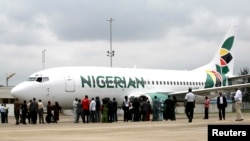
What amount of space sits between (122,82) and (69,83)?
4.82 m

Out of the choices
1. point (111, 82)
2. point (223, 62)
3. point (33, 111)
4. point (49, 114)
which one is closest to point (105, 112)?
point (49, 114)

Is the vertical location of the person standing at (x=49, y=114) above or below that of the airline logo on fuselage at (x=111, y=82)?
below

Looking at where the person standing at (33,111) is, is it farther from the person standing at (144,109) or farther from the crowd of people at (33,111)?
the person standing at (144,109)

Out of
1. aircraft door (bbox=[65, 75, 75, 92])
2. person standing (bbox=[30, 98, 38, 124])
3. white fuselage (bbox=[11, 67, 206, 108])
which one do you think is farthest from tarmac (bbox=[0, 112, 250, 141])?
aircraft door (bbox=[65, 75, 75, 92])

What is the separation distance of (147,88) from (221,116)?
1023 centimetres

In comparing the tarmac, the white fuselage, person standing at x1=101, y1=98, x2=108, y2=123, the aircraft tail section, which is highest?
the aircraft tail section

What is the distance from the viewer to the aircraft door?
107 feet

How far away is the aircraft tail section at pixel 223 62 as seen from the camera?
46125 mm

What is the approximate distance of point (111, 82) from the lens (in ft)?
116

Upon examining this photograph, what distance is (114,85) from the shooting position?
3562 centimetres

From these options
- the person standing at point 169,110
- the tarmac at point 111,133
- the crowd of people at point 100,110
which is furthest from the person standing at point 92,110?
the tarmac at point 111,133

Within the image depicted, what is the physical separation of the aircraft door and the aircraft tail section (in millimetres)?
16349

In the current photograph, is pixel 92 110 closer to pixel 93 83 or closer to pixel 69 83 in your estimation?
pixel 69 83

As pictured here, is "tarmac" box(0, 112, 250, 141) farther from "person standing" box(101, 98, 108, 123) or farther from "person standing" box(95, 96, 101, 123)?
"person standing" box(95, 96, 101, 123)
